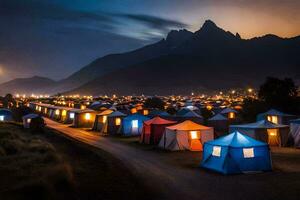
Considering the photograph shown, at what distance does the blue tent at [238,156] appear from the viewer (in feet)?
55.9

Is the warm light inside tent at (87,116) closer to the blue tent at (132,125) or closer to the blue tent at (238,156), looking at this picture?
the blue tent at (132,125)

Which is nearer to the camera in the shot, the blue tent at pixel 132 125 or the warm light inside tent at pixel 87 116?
the blue tent at pixel 132 125

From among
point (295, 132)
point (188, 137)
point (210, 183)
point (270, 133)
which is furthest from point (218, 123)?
point (210, 183)

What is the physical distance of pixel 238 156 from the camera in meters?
17.3

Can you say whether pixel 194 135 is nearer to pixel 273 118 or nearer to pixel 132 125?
pixel 132 125

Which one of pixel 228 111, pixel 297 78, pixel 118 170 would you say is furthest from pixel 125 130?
pixel 297 78

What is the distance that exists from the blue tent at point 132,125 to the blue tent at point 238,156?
1944 centimetres

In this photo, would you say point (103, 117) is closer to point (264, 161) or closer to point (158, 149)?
point (158, 149)

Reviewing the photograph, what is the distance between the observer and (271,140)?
28.4 meters

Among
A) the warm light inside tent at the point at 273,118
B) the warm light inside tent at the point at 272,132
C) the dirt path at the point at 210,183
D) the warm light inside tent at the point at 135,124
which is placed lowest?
the dirt path at the point at 210,183

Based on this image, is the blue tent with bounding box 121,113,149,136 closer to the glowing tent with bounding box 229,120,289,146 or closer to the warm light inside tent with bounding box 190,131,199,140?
the warm light inside tent with bounding box 190,131,199,140

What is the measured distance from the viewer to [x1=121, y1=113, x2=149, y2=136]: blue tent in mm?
37062

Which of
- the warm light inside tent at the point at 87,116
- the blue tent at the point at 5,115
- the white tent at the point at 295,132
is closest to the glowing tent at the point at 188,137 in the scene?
the white tent at the point at 295,132

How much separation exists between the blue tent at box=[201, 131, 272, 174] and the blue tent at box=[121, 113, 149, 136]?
1944 centimetres
